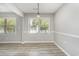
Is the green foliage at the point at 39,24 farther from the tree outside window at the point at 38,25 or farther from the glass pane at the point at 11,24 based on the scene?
the glass pane at the point at 11,24

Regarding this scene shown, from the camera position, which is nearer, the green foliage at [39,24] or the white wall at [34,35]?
the green foliage at [39,24]

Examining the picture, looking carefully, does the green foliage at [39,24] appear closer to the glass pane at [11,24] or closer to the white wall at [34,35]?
the white wall at [34,35]

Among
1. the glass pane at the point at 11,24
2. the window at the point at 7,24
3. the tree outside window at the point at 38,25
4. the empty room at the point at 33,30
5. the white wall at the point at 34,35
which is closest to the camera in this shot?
the window at the point at 7,24

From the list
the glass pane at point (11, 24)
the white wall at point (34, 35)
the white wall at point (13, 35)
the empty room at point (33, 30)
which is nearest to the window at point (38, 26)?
the empty room at point (33, 30)

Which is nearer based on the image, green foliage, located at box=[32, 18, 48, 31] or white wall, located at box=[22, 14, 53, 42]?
green foliage, located at box=[32, 18, 48, 31]

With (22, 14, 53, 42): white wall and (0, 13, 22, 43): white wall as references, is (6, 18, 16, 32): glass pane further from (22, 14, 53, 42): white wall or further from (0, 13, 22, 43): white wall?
(22, 14, 53, 42): white wall

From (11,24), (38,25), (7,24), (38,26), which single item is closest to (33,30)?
(38,26)

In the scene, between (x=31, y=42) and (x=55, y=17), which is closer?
Answer: (x=31, y=42)

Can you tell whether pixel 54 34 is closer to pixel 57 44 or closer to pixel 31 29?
pixel 57 44

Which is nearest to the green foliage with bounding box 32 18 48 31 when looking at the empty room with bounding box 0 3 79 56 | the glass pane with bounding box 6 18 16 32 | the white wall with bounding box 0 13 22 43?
the empty room with bounding box 0 3 79 56

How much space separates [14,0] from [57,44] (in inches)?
154

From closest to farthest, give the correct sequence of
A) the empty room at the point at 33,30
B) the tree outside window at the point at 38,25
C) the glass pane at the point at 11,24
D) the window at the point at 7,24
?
the window at the point at 7,24
the glass pane at the point at 11,24
the tree outside window at the point at 38,25
the empty room at the point at 33,30

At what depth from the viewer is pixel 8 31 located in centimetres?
456

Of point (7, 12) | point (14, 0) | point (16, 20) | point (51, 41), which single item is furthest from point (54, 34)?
point (14, 0)
